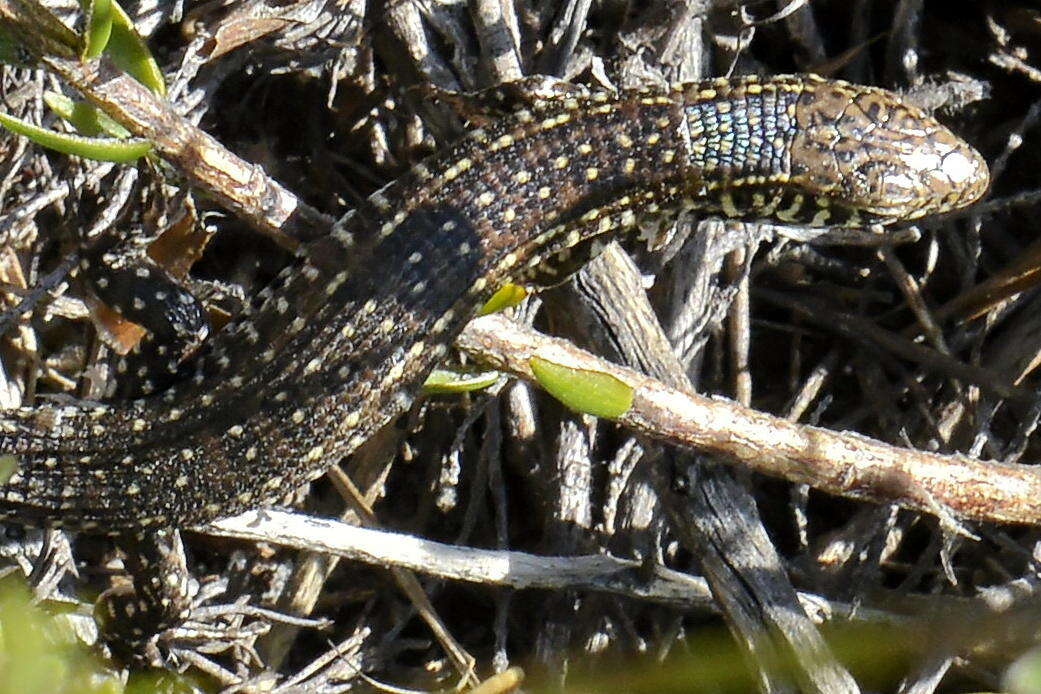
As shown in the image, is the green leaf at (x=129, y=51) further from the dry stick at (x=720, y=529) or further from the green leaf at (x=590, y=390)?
the dry stick at (x=720, y=529)

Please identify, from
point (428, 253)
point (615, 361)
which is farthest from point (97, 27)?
point (615, 361)

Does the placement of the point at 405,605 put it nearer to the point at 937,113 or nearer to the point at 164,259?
the point at 164,259

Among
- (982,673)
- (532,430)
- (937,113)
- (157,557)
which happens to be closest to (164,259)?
(157,557)

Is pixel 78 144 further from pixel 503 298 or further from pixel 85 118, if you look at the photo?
pixel 503 298

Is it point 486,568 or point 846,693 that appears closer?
point 846,693

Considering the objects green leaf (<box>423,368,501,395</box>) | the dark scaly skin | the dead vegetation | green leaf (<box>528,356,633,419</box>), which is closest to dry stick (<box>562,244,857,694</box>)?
the dead vegetation

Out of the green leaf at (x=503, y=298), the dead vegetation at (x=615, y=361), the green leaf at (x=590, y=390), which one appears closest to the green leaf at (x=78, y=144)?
the dead vegetation at (x=615, y=361)
